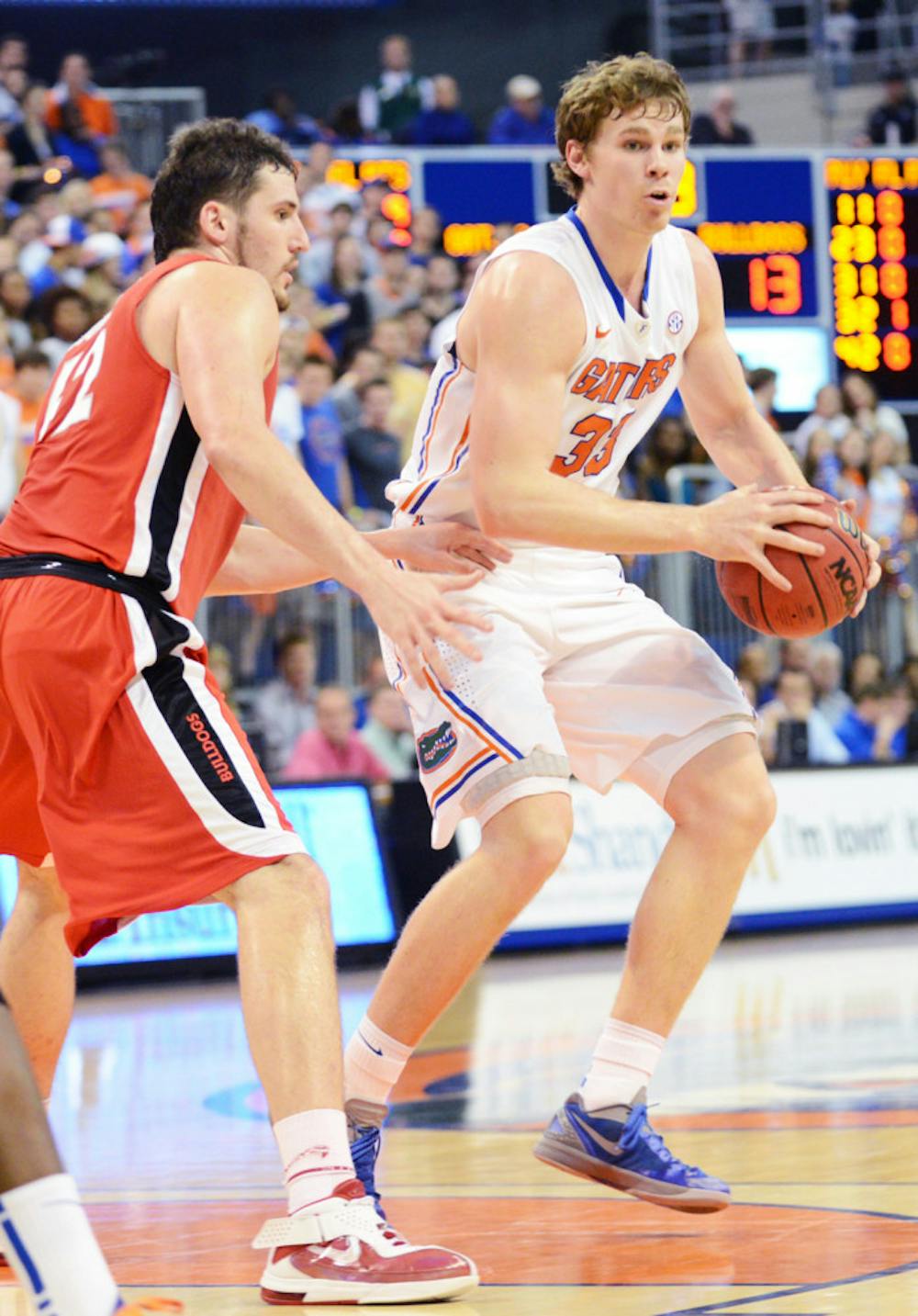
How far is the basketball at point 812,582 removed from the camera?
14.6 ft

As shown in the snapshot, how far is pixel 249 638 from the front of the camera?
11914mm

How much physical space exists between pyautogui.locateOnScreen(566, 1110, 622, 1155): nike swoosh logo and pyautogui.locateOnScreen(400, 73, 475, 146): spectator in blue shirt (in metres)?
15.6

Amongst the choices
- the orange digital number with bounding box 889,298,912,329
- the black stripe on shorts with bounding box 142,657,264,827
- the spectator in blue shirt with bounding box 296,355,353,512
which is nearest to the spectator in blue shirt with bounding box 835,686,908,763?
the spectator in blue shirt with bounding box 296,355,353,512

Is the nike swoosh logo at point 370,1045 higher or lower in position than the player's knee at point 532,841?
lower

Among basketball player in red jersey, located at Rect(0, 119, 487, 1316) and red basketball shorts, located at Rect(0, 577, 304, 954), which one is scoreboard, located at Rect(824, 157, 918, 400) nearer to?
basketball player in red jersey, located at Rect(0, 119, 487, 1316)

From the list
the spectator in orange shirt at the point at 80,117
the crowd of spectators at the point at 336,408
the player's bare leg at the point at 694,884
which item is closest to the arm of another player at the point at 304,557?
the player's bare leg at the point at 694,884

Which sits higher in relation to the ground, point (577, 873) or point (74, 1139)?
point (74, 1139)

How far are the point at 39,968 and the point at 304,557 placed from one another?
103 centimetres

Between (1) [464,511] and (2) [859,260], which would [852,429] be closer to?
(2) [859,260]

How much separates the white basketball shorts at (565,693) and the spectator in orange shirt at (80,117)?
472 inches

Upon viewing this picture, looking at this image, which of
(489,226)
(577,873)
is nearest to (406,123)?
(489,226)

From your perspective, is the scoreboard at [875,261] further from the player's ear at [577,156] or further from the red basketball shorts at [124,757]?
the red basketball shorts at [124,757]

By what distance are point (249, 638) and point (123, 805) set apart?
8.09m

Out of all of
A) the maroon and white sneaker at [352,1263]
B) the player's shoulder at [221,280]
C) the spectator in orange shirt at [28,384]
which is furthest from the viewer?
the spectator in orange shirt at [28,384]
